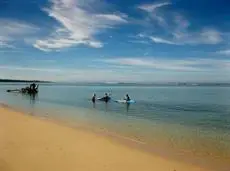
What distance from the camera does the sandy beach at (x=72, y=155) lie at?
30.2 feet

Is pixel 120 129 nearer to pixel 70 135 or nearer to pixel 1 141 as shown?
pixel 70 135

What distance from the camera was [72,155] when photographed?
10.5 metres

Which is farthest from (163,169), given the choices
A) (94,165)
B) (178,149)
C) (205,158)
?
(178,149)

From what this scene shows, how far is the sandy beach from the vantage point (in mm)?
9219

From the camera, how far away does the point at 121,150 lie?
11.9 metres

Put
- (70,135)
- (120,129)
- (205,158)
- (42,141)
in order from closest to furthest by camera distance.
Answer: (205,158)
(42,141)
(70,135)
(120,129)

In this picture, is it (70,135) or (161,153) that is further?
(70,135)

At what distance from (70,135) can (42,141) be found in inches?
81.1

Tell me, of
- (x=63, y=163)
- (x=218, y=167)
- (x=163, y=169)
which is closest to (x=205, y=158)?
(x=218, y=167)

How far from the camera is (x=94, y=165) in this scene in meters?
9.43

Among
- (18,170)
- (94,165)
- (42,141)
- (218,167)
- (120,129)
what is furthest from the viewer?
(120,129)

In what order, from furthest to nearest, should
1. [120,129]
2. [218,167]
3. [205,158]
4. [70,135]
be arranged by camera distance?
[120,129], [70,135], [205,158], [218,167]

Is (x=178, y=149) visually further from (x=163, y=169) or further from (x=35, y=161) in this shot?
(x=35, y=161)

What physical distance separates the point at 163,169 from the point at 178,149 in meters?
3.67
